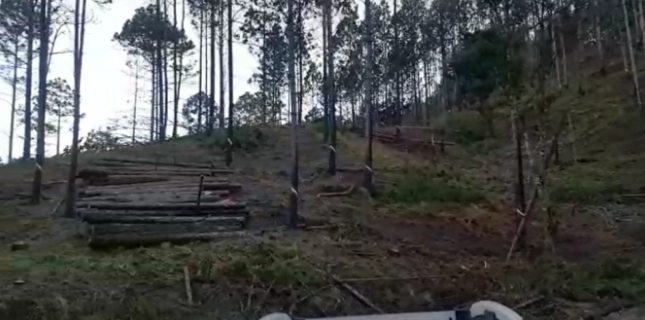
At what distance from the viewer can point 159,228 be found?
31.8ft

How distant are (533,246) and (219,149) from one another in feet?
41.1

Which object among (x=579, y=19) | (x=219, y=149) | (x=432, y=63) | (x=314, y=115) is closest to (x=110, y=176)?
(x=219, y=149)

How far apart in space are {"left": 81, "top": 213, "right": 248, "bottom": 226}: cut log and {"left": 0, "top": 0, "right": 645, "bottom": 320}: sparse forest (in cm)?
4

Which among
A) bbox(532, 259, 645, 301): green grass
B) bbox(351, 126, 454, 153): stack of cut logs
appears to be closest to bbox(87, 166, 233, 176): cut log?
bbox(532, 259, 645, 301): green grass

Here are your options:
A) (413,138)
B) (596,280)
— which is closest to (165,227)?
(596,280)

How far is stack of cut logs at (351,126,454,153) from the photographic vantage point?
25344mm

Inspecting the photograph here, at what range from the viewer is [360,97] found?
1387 inches

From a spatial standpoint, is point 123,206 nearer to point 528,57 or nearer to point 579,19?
point 528,57

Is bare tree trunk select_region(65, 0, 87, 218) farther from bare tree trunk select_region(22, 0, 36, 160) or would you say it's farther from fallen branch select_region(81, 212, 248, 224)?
bare tree trunk select_region(22, 0, 36, 160)

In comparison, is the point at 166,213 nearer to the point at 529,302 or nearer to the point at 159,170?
the point at 159,170

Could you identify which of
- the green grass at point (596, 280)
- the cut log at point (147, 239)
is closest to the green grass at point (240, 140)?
the cut log at point (147, 239)

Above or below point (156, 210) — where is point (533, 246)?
below

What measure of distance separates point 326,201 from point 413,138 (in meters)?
15.4

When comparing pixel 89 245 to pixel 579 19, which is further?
pixel 579 19
